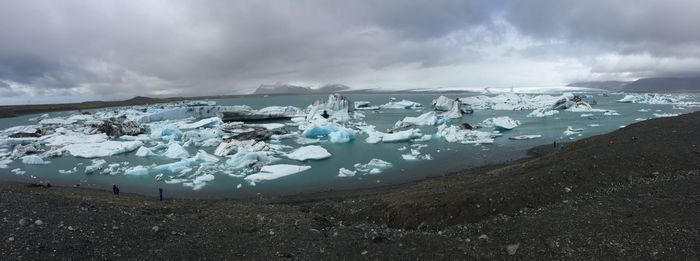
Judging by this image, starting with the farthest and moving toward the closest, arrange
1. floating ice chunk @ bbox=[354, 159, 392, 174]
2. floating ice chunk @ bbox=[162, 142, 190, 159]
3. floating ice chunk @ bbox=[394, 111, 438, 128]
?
1. floating ice chunk @ bbox=[394, 111, 438, 128]
2. floating ice chunk @ bbox=[162, 142, 190, 159]
3. floating ice chunk @ bbox=[354, 159, 392, 174]

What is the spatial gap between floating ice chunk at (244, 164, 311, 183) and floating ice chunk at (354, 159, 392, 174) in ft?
8.79

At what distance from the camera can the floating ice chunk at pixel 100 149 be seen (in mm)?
25656

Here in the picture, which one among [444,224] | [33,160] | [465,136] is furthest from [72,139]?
[444,224]

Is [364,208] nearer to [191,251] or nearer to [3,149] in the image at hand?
[191,251]

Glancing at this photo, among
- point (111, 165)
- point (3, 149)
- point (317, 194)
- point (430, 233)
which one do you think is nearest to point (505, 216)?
point (430, 233)

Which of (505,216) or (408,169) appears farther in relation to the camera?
(408,169)

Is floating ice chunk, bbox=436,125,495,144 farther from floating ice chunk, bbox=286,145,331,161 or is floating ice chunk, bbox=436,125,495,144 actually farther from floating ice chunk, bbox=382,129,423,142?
floating ice chunk, bbox=286,145,331,161

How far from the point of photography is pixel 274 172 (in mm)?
18609

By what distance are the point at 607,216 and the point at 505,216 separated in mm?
1777

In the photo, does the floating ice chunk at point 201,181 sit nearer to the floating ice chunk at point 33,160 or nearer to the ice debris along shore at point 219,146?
the ice debris along shore at point 219,146

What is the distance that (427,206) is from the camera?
9352 millimetres

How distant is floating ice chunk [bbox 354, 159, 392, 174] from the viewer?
1902 cm

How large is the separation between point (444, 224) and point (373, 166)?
11.4m

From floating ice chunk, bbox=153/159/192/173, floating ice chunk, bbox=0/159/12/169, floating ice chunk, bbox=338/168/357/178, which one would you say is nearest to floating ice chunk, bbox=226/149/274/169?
floating ice chunk, bbox=153/159/192/173
